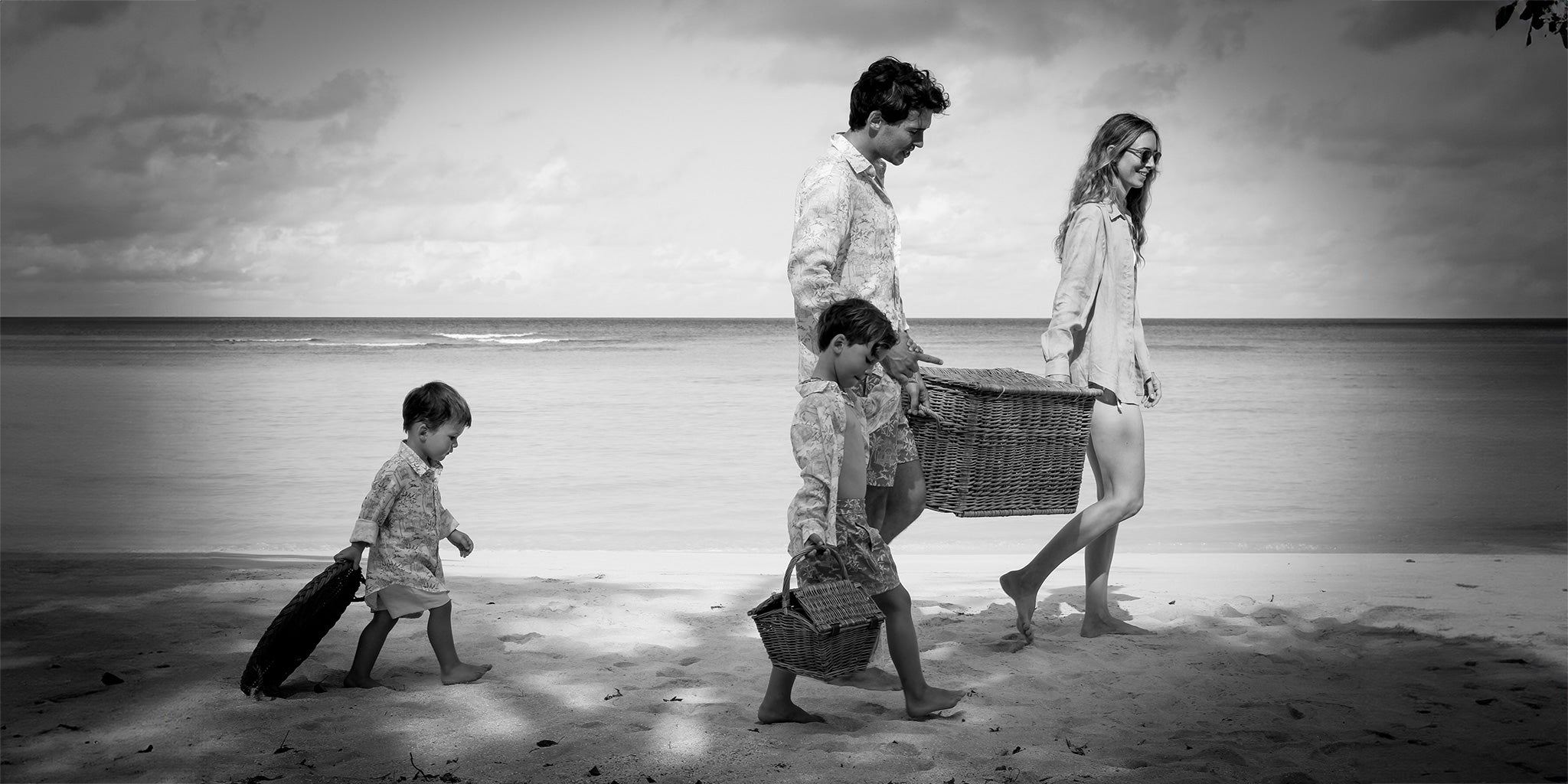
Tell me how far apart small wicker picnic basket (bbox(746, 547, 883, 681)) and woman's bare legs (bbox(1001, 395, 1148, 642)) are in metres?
1.27

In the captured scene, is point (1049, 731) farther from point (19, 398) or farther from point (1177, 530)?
point (19, 398)

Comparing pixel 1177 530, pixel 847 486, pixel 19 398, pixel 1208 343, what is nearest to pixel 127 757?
pixel 847 486

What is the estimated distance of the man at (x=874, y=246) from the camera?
3.50 meters

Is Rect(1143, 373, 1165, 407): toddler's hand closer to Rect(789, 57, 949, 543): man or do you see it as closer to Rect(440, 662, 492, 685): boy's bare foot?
Rect(789, 57, 949, 543): man

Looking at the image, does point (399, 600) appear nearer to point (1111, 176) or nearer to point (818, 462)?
point (818, 462)

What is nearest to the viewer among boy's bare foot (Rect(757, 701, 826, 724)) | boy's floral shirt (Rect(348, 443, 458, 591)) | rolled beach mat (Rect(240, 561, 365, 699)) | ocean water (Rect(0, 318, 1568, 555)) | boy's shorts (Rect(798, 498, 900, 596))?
boy's shorts (Rect(798, 498, 900, 596))

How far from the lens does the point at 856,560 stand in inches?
132

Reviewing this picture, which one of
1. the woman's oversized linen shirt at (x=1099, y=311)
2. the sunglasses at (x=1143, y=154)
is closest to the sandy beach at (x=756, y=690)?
the woman's oversized linen shirt at (x=1099, y=311)

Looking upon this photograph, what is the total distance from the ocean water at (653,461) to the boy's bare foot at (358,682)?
3.73m

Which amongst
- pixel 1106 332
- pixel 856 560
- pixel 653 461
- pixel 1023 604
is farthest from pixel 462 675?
pixel 653 461

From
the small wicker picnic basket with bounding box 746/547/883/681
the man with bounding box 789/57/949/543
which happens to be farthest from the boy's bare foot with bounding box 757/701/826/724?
the man with bounding box 789/57/949/543

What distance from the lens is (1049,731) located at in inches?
133

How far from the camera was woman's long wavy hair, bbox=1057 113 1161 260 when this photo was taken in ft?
14.3

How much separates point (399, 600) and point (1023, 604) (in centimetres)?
230
